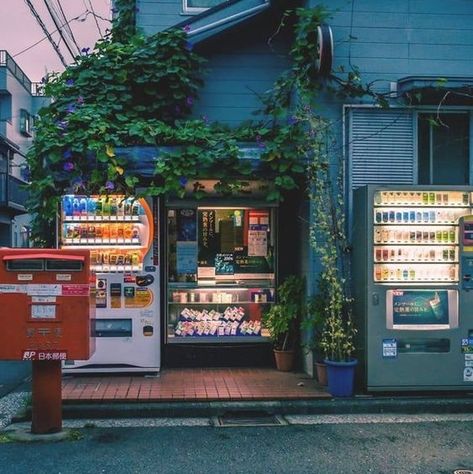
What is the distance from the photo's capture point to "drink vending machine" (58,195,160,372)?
8.16 m

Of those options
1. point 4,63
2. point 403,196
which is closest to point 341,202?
point 403,196

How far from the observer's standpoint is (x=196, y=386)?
7.61m

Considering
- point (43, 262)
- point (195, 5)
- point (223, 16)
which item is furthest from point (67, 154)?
point (195, 5)

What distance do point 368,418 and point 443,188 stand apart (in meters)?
2.90

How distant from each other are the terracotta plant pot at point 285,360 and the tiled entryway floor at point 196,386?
117 mm

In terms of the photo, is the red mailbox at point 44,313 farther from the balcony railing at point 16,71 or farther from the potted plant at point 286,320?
the balcony railing at point 16,71

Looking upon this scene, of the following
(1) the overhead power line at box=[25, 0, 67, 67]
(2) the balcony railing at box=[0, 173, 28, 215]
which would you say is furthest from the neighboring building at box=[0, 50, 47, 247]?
(1) the overhead power line at box=[25, 0, 67, 67]

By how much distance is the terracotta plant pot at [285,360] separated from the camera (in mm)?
8586

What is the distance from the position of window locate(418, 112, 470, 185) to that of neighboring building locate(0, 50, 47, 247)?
75.1 feet

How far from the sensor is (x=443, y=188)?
7.45 metres

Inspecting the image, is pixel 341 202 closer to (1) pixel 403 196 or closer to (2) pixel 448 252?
(1) pixel 403 196

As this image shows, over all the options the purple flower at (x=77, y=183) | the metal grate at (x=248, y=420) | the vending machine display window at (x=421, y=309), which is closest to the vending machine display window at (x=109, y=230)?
the purple flower at (x=77, y=183)

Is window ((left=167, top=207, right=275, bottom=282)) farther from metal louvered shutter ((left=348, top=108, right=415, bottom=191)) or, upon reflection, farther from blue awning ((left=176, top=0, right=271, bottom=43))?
blue awning ((left=176, top=0, right=271, bottom=43))

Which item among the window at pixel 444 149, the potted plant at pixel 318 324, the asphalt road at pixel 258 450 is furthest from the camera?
the window at pixel 444 149
